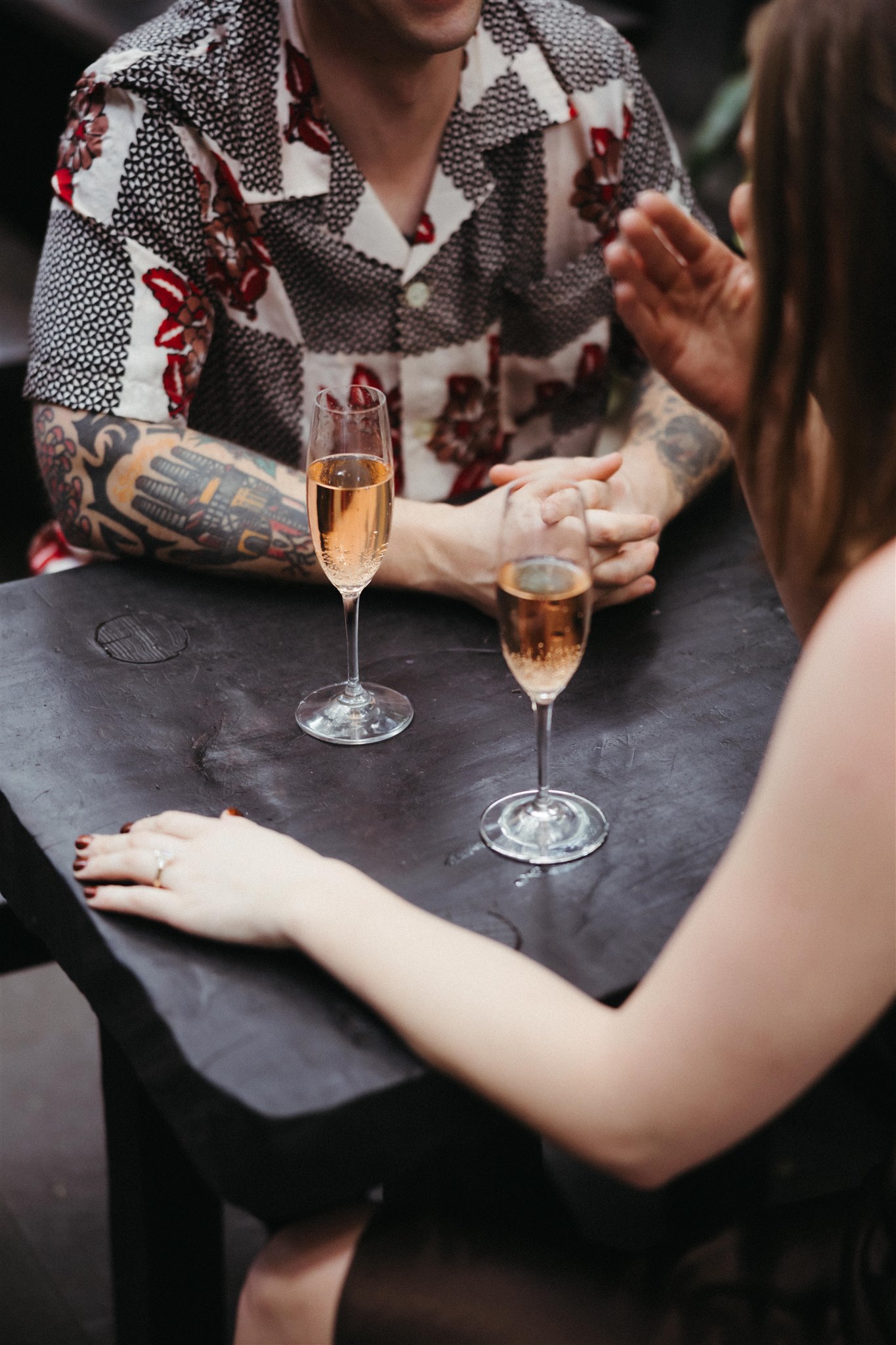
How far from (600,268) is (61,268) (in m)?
0.73

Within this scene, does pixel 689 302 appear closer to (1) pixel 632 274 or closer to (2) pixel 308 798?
(1) pixel 632 274

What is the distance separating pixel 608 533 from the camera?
1.25 meters

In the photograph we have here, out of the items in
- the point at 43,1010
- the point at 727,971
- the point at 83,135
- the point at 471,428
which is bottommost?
the point at 43,1010

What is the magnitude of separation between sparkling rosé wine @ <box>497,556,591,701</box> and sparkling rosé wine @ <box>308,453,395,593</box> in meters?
0.20

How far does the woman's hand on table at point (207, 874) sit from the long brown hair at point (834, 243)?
41 centimetres

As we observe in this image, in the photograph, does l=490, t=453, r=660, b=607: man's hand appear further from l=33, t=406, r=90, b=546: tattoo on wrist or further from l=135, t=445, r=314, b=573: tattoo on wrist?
l=33, t=406, r=90, b=546: tattoo on wrist

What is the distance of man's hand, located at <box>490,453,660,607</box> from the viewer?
4.11ft

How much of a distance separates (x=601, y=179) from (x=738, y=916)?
1.29 meters

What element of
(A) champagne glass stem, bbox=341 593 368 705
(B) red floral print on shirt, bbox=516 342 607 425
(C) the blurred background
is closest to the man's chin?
(B) red floral print on shirt, bbox=516 342 607 425

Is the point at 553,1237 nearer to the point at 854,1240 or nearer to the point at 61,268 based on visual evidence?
the point at 854,1240

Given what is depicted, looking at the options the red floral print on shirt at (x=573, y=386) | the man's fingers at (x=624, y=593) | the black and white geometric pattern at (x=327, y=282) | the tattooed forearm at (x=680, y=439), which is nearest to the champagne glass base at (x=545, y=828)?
the man's fingers at (x=624, y=593)

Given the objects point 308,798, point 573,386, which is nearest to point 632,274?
point 308,798

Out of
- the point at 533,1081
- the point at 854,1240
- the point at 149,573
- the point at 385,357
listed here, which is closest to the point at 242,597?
the point at 149,573

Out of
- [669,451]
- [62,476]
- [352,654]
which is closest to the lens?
[352,654]
